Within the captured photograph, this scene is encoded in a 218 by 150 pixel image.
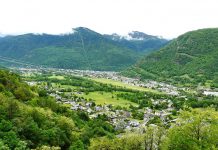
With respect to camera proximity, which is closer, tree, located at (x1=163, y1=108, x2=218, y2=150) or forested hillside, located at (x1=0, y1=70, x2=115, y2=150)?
tree, located at (x1=163, y1=108, x2=218, y2=150)

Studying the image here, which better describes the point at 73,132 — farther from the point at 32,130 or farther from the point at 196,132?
the point at 196,132

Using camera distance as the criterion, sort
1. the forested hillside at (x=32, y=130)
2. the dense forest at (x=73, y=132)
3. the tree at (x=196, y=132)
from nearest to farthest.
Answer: the tree at (x=196, y=132)
the dense forest at (x=73, y=132)
the forested hillside at (x=32, y=130)

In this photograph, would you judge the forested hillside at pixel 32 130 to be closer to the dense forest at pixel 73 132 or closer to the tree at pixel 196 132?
the dense forest at pixel 73 132

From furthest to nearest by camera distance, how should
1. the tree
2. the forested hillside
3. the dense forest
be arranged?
the forested hillside
the dense forest
the tree

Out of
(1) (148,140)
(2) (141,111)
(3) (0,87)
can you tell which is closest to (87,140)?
(1) (148,140)

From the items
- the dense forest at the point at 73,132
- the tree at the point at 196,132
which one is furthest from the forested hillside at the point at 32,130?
the tree at the point at 196,132

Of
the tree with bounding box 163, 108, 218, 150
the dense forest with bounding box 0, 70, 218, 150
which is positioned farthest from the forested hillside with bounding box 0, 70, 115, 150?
the tree with bounding box 163, 108, 218, 150

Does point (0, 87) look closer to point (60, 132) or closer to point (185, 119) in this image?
point (60, 132)

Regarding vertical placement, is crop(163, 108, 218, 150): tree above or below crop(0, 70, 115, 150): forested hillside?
above

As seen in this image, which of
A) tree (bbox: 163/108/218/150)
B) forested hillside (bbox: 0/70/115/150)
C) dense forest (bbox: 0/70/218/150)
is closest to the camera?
tree (bbox: 163/108/218/150)

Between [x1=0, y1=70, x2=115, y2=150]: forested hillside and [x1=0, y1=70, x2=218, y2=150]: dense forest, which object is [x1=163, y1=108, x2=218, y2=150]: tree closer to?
[x1=0, y1=70, x2=218, y2=150]: dense forest

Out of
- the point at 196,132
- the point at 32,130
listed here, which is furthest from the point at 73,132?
the point at 196,132
